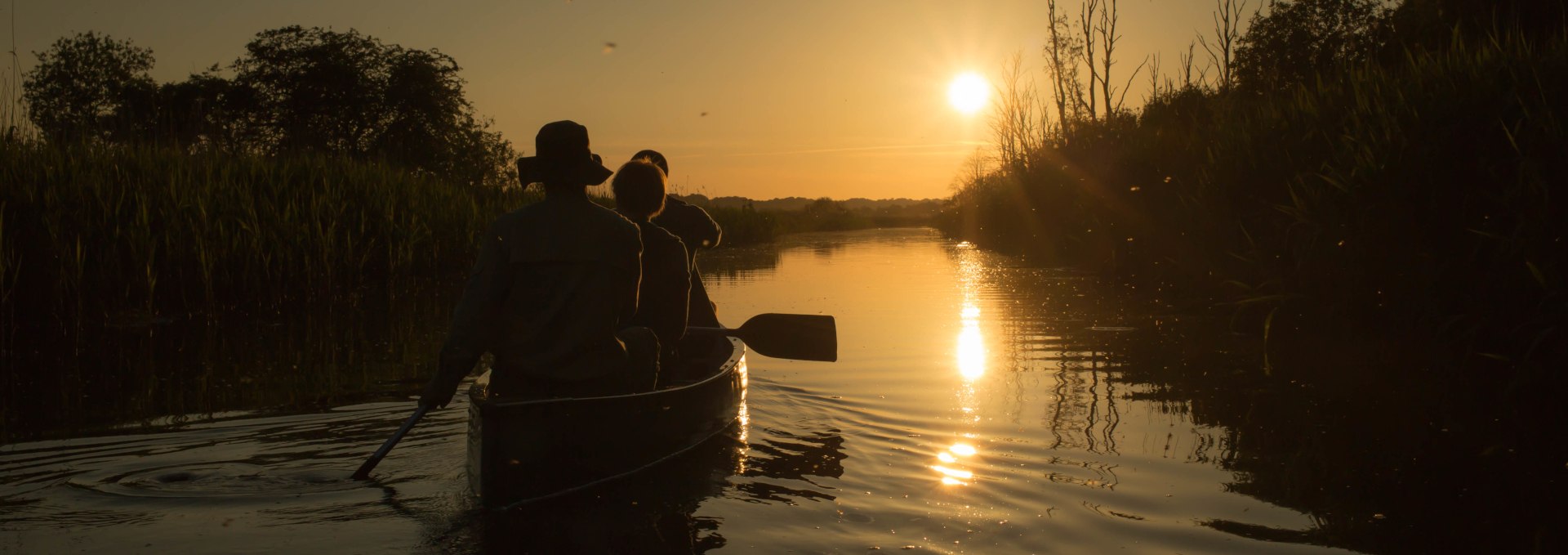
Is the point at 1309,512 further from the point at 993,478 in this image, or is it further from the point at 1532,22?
the point at 1532,22

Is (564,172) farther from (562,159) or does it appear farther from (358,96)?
(358,96)

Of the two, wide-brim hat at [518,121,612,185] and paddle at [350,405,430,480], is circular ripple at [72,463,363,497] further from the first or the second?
wide-brim hat at [518,121,612,185]

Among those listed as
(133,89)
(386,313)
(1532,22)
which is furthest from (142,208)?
(133,89)

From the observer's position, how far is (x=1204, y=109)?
21.6m

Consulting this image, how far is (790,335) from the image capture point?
263 inches

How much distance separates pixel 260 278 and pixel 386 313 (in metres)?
1.24

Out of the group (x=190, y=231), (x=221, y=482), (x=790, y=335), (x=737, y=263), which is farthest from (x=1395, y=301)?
(x=737, y=263)

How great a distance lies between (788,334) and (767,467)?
1.63 meters

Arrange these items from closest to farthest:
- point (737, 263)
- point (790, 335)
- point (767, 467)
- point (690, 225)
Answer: point (767, 467) → point (690, 225) → point (790, 335) → point (737, 263)

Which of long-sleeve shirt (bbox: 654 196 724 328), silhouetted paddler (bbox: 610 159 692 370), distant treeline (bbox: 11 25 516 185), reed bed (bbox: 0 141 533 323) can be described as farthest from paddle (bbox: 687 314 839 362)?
distant treeline (bbox: 11 25 516 185)

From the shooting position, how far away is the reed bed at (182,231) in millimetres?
8781

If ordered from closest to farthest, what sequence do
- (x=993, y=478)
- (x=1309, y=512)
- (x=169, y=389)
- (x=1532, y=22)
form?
(x=1309, y=512)
(x=993, y=478)
(x=169, y=389)
(x=1532, y=22)

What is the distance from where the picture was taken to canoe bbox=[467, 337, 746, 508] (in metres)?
4.11

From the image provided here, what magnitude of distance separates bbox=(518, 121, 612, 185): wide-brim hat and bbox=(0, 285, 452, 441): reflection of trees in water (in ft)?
9.67
